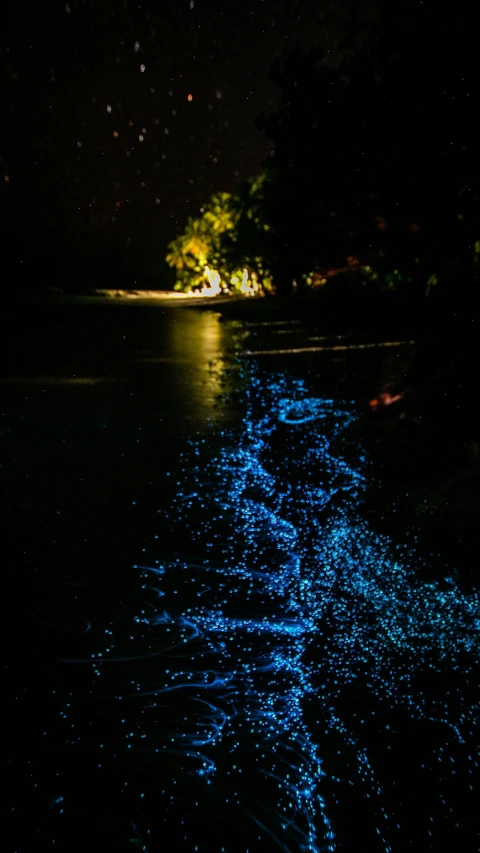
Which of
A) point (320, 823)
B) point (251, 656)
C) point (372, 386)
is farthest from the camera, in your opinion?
point (372, 386)

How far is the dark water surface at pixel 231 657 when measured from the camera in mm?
2113

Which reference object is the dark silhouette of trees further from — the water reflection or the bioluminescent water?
the bioluminescent water

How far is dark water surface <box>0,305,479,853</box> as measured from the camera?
2.11 meters

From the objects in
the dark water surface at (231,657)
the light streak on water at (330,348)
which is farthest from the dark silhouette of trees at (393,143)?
the light streak on water at (330,348)

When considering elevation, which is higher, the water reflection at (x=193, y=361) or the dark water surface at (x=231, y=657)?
the dark water surface at (x=231, y=657)

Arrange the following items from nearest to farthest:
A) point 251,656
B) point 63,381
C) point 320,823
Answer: point 320,823, point 251,656, point 63,381

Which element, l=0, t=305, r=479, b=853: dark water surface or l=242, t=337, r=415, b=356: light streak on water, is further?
l=242, t=337, r=415, b=356: light streak on water

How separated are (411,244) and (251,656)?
604cm

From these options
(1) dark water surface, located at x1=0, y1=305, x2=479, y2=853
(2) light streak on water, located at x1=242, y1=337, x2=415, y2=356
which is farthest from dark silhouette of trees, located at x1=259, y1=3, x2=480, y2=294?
(2) light streak on water, located at x1=242, y1=337, x2=415, y2=356

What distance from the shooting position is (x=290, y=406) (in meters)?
9.17

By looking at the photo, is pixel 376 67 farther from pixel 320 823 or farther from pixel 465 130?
pixel 320 823

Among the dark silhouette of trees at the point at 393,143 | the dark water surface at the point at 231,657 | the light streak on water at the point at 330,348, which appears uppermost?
the dark silhouette of trees at the point at 393,143

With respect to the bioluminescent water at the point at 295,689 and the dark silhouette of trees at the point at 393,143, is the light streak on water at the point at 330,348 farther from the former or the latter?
the bioluminescent water at the point at 295,689

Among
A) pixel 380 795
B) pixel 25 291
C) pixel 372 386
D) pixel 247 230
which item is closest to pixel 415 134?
pixel 372 386
